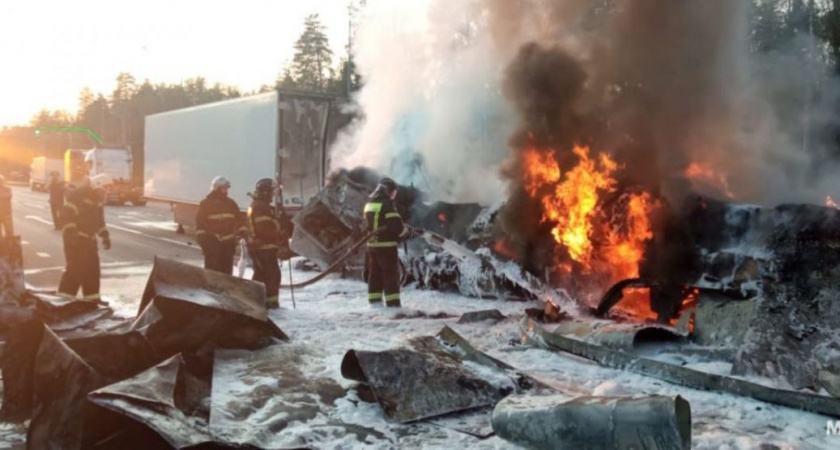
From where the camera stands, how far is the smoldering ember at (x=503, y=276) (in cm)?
394

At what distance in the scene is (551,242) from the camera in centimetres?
776

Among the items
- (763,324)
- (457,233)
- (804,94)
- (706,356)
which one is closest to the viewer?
(763,324)

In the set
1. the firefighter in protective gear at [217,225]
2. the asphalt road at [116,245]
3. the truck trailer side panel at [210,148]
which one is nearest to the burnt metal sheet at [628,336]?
the firefighter in protective gear at [217,225]

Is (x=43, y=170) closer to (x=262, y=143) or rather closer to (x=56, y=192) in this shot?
(x=56, y=192)

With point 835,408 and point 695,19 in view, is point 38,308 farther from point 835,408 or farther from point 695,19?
point 695,19

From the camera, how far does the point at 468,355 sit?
518 cm

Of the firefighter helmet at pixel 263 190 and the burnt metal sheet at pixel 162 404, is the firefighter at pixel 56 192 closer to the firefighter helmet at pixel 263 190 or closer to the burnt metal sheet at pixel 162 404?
the firefighter helmet at pixel 263 190

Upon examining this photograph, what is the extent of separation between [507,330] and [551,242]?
154 cm

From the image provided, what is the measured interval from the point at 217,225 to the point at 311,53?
48.8m

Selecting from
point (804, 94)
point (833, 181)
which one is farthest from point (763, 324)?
point (804, 94)

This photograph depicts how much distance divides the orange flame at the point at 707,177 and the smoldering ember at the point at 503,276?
0.08 meters

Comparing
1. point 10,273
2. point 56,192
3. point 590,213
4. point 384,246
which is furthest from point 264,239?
point 56,192

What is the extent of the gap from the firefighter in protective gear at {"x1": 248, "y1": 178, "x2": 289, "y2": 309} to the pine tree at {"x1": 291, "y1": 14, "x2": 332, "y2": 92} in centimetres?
4693

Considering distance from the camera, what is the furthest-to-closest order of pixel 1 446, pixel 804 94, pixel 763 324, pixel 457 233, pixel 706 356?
pixel 804 94, pixel 457 233, pixel 706 356, pixel 763 324, pixel 1 446
